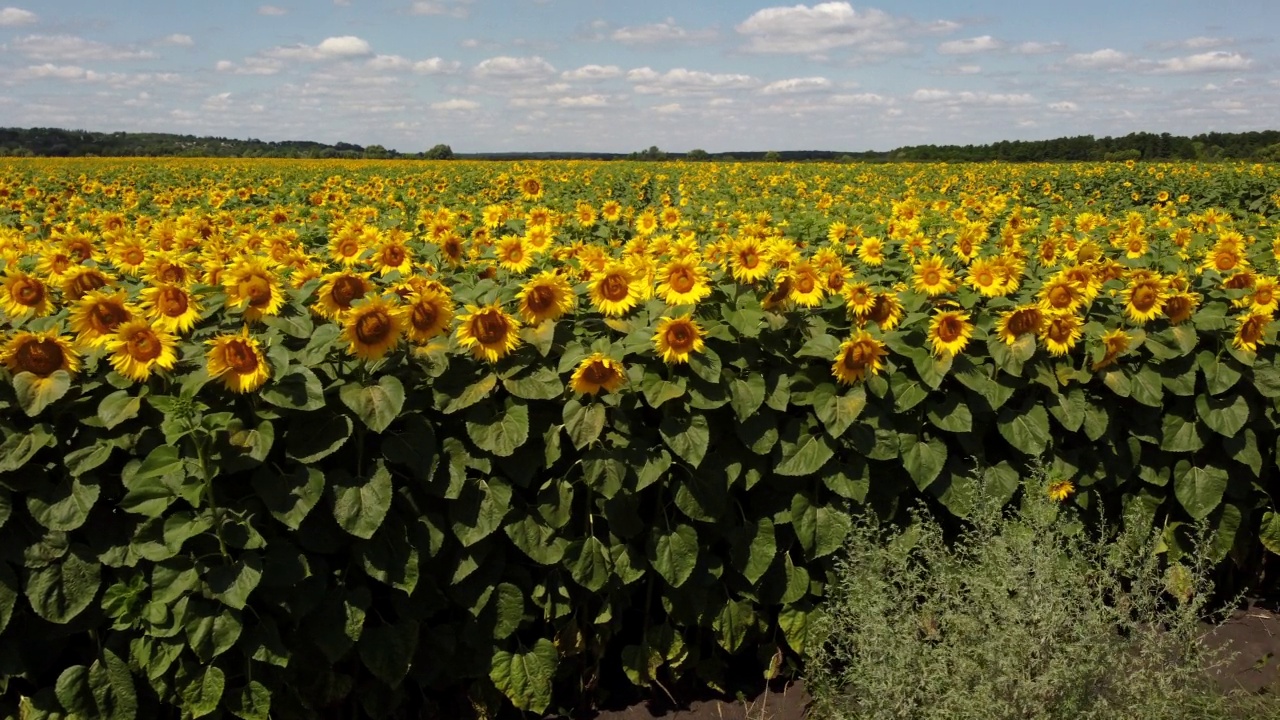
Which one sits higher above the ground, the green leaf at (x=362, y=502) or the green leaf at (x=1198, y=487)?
the green leaf at (x=362, y=502)

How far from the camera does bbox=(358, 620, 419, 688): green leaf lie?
3.16m

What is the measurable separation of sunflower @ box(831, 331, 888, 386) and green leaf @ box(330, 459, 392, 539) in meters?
1.62

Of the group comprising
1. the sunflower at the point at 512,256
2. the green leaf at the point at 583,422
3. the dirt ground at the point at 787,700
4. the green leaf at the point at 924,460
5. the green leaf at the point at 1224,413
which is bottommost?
the dirt ground at the point at 787,700

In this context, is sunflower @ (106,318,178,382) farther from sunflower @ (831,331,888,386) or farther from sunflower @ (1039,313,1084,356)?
sunflower @ (1039,313,1084,356)

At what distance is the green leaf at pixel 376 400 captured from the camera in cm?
288

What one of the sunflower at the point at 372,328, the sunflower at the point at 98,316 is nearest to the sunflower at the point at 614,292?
the sunflower at the point at 372,328

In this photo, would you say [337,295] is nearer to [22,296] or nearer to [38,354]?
[38,354]

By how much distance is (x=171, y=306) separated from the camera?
3.07 meters

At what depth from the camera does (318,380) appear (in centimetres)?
287

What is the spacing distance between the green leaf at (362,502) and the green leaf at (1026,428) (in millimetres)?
2341

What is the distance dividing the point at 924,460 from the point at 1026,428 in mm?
498

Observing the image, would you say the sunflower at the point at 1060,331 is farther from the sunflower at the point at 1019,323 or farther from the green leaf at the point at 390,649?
the green leaf at the point at 390,649

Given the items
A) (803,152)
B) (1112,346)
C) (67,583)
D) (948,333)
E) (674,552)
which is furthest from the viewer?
(803,152)

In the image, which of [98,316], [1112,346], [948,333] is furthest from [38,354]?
[1112,346]
